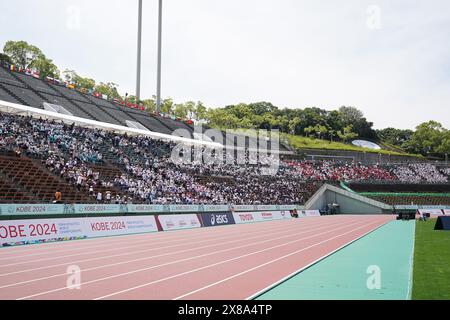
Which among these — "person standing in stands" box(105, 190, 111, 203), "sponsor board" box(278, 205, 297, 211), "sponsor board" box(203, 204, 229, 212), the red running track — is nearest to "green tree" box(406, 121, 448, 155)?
"sponsor board" box(278, 205, 297, 211)

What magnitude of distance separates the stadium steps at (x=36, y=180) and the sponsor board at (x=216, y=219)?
28.0ft

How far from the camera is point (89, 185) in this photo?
28.6 meters

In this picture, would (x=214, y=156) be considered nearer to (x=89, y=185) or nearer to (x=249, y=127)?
(x=89, y=185)

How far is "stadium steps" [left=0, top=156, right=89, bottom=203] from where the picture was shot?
79.7ft

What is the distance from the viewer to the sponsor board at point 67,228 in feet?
58.6

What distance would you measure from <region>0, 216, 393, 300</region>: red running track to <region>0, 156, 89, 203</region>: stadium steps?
6812mm

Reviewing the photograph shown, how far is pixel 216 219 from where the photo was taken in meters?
33.7

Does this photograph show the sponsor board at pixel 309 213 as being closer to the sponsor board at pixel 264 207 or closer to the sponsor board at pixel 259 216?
the sponsor board at pixel 259 216

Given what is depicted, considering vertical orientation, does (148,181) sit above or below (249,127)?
below

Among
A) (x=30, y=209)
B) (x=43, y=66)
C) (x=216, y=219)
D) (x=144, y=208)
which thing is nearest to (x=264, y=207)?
(x=216, y=219)

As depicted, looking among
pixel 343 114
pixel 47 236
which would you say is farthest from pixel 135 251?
pixel 343 114

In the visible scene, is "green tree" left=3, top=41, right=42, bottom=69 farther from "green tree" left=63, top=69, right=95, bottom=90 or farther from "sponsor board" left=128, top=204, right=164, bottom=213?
"sponsor board" left=128, top=204, right=164, bottom=213

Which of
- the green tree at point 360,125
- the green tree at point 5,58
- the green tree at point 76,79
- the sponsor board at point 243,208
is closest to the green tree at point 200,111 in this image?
the green tree at point 76,79
